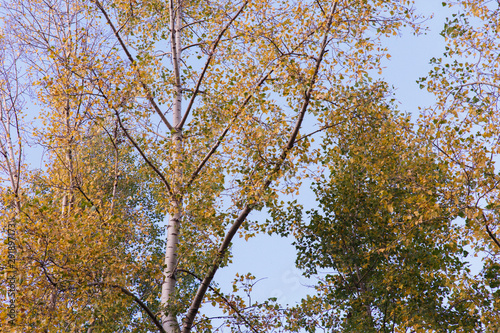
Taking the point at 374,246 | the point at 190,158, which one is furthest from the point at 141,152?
the point at 374,246

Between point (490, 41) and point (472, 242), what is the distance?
153 inches

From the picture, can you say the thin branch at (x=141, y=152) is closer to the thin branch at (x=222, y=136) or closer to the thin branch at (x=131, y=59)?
the thin branch at (x=222, y=136)

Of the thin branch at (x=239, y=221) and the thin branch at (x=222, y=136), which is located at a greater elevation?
the thin branch at (x=222, y=136)

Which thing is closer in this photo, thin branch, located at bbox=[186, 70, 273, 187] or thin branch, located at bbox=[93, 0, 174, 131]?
thin branch, located at bbox=[186, 70, 273, 187]

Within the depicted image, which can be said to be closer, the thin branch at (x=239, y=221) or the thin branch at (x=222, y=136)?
the thin branch at (x=239, y=221)

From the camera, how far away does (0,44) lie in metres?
11.3

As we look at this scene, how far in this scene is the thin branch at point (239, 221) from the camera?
26.6 ft

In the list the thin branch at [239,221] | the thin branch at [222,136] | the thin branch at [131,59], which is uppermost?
the thin branch at [131,59]

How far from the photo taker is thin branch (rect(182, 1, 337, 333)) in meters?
8.11

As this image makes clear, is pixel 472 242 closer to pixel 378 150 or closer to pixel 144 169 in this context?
pixel 378 150

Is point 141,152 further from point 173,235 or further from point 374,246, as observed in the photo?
point 374,246

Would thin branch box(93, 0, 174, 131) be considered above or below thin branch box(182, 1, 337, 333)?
above

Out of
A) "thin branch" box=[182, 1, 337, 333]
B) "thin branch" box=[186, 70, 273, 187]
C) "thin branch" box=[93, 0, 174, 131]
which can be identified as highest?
"thin branch" box=[93, 0, 174, 131]

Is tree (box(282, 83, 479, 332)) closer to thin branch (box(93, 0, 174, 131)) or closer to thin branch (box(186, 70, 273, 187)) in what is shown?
thin branch (box(186, 70, 273, 187))
